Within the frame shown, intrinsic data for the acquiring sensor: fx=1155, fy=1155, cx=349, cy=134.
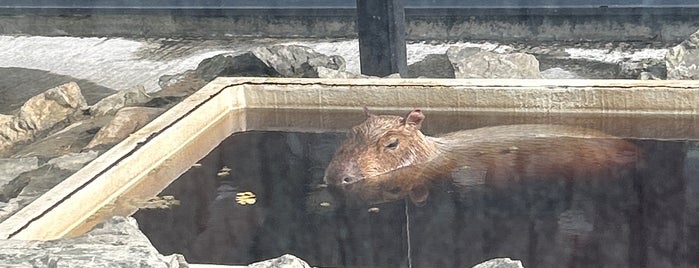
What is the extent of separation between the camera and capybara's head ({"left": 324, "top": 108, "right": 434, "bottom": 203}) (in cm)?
420

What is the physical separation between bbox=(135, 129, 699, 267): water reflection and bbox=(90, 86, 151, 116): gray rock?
58.1 inches

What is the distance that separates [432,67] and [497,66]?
45.1 inches

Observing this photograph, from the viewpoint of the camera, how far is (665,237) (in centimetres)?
351

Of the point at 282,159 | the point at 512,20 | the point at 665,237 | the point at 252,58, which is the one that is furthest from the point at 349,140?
the point at 512,20

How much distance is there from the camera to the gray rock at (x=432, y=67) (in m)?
6.68

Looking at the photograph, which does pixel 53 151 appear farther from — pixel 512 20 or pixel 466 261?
pixel 512 20

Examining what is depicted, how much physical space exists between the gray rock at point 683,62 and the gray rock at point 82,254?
10.7 feet

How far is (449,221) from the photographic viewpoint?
379cm

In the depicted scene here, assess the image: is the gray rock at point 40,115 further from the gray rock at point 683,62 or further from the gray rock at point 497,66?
the gray rock at point 683,62

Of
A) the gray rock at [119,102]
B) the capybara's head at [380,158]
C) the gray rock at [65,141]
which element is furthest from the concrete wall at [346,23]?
the capybara's head at [380,158]

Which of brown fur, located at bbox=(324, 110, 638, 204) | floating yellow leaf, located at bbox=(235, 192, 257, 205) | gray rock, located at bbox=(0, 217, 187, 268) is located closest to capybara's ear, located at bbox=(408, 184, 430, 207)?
brown fur, located at bbox=(324, 110, 638, 204)

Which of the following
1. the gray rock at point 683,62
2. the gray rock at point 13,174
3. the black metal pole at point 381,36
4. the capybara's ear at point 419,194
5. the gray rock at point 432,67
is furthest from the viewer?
the gray rock at point 432,67

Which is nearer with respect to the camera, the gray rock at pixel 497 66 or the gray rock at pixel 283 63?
the gray rock at pixel 497 66

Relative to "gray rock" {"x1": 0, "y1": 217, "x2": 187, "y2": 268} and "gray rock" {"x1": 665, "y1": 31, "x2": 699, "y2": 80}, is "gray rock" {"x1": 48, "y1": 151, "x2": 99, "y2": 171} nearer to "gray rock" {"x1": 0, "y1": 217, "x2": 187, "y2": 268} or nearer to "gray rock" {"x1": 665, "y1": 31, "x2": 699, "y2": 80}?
"gray rock" {"x1": 0, "y1": 217, "x2": 187, "y2": 268}
